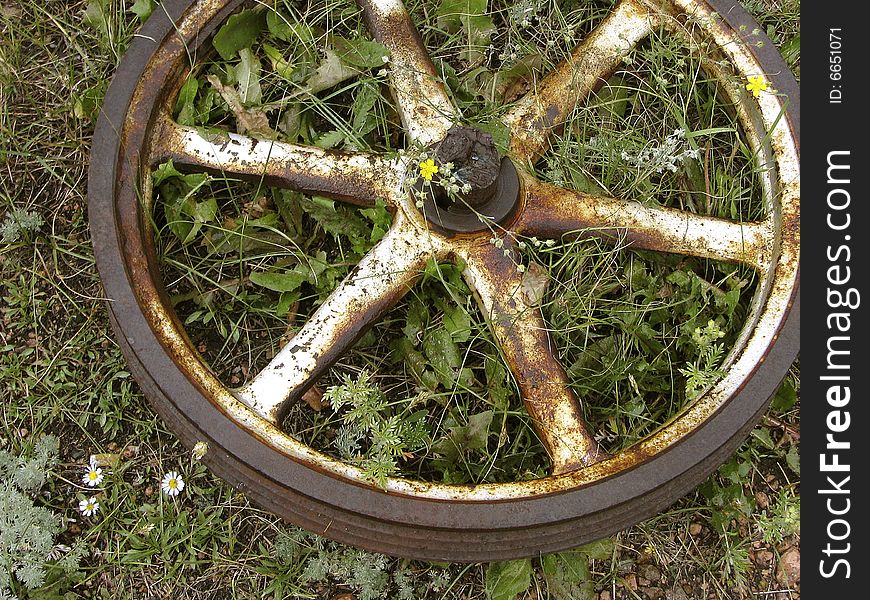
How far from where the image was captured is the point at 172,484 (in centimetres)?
213

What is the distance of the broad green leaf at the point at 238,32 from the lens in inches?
80.9

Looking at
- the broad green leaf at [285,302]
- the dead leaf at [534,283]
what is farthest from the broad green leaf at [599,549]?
the broad green leaf at [285,302]

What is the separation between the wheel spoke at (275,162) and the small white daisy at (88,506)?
0.91 meters

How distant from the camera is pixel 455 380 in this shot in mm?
2102

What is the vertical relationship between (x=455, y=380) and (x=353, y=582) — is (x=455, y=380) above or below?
above

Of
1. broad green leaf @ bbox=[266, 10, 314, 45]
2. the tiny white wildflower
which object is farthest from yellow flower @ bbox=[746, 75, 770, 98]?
the tiny white wildflower

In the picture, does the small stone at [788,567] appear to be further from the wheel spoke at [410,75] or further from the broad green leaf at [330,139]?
the broad green leaf at [330,139]

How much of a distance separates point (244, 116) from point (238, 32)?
0.21 metres

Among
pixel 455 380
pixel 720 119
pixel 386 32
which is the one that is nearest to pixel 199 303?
pixel 455 380

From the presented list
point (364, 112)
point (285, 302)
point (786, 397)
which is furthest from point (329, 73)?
point (786, 397)

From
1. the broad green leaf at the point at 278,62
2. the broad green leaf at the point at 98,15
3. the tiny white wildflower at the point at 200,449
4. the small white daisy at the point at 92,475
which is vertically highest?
the broad green leaf at the point at 278,62

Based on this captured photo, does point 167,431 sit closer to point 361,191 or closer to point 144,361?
point 144,361

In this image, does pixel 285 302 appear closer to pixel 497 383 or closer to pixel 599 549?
pixel 497 383

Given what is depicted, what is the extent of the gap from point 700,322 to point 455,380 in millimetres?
670
